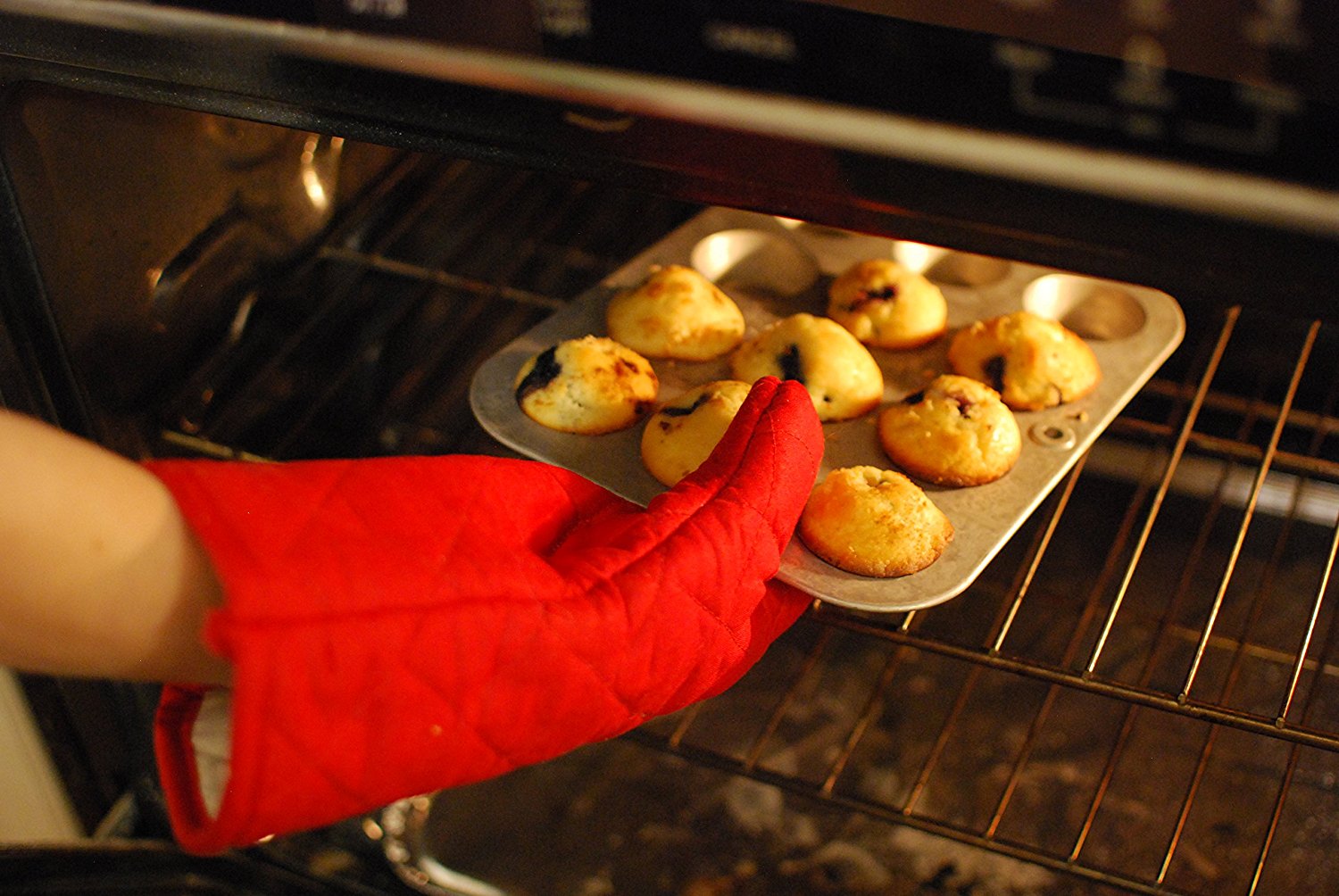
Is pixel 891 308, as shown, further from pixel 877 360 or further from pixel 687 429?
pixel 687 429

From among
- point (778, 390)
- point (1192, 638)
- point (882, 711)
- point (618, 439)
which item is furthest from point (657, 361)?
point (1192, 638)

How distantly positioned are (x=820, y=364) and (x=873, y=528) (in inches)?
8.2

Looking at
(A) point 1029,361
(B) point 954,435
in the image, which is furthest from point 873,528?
(A) point 1029,361

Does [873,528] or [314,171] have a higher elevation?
[314,171]

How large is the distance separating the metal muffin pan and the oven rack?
11cm

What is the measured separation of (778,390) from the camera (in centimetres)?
78

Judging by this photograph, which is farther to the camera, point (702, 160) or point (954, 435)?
point (954, 435)

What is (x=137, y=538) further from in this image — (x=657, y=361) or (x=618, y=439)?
(x=657, y=361)

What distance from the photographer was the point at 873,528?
2.67 feet

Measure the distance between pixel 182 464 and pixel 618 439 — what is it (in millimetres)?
425

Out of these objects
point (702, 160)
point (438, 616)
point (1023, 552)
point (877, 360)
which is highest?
point (702, 160)

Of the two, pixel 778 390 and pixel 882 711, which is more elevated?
pixel 778 390

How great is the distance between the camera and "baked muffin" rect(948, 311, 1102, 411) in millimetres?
977

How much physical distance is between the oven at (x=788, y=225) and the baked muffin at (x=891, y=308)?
0.11 meters
